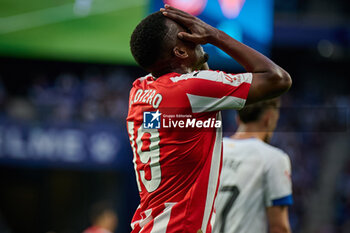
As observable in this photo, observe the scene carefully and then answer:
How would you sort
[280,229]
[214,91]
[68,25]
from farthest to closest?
[68,25]
[280,229]
[214,91]

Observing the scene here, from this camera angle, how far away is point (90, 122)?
12.2 metres

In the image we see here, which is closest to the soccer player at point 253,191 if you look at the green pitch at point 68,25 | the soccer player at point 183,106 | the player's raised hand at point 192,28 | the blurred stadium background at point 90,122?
the soccer player at point 183,106

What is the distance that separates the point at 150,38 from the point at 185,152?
0.56 m

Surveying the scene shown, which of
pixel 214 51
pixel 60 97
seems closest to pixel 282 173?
pixel 214 51

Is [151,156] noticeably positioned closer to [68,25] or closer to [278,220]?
[278,220]

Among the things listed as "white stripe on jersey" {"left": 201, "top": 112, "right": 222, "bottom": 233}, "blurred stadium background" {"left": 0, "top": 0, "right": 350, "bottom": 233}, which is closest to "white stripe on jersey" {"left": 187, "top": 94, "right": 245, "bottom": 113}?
"white stripe on jersey" {"left": 201, "top": 112, "right": 222, "bottom": 233}

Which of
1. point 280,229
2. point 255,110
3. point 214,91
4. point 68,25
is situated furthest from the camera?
point 68,25

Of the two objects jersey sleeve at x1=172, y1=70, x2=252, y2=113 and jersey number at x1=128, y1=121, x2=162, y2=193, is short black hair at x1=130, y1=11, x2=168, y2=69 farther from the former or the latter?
jersey number at x1=128, y1=121, x2=162, y2=193

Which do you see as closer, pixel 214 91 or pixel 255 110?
pixel 214 91

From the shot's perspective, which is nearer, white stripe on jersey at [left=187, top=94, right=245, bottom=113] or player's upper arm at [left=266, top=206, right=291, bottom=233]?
white stripe on jersey at [left=187, top=94, right=245, bottom=113]

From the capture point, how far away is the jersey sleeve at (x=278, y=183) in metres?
3.65

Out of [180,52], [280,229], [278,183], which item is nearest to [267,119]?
[278,183]

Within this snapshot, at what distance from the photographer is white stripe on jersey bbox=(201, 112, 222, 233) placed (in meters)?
2.45

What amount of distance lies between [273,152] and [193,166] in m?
1.47
